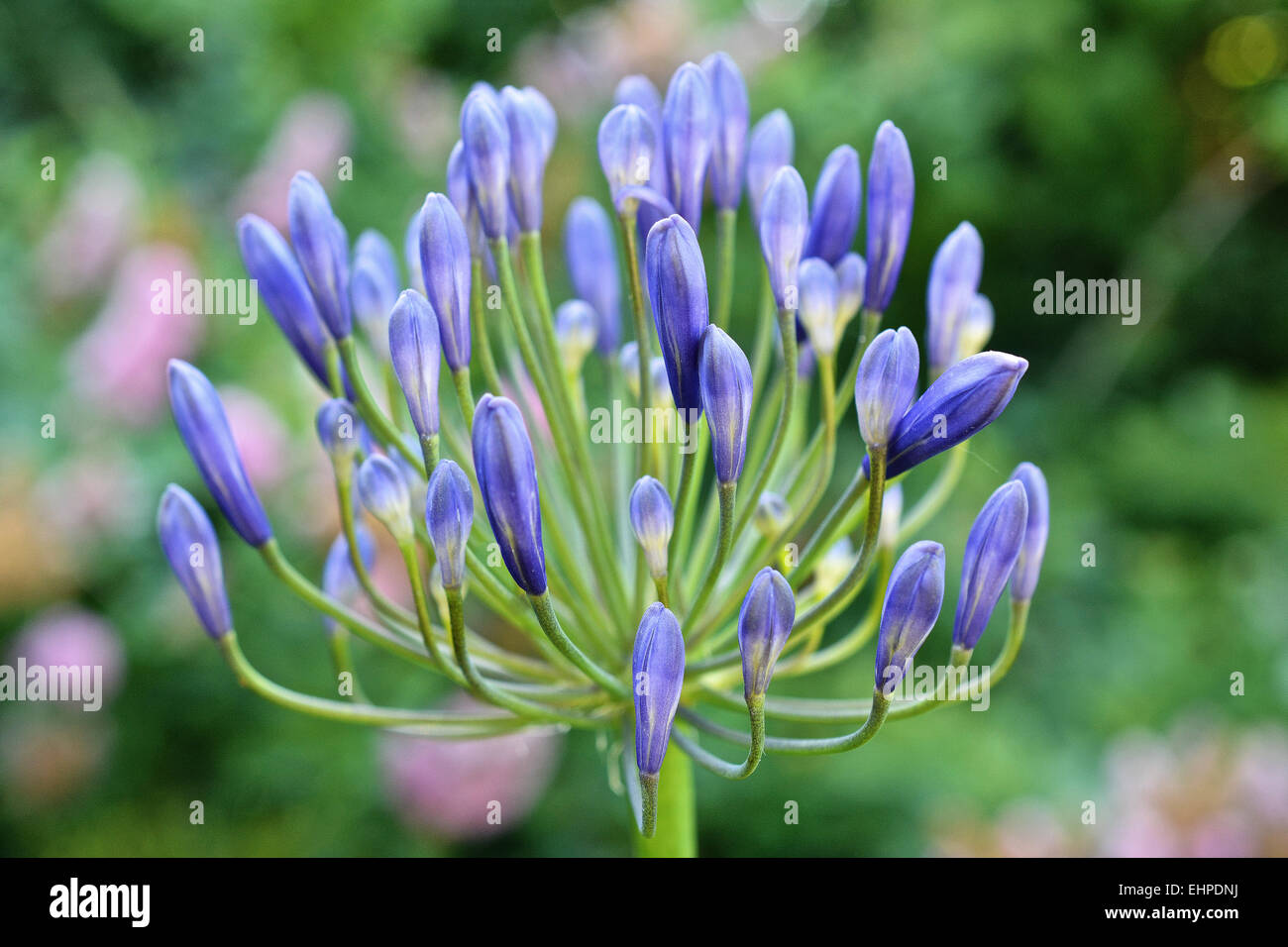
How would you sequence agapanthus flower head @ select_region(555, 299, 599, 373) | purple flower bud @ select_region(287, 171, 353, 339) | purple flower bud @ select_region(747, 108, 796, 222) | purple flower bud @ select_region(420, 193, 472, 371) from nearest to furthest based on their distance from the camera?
purple flower bud @ select_region(420, 193, 472, 371) → purple flower bud @ select_region(287, 171, 353, 339) → purple flower bud @ select_region(747, 108, 796, 222) → agapanthus flower head @ select_region(555, 299, 599, 373)

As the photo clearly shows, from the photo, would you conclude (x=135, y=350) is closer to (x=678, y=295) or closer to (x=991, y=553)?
(x=678, y=295)

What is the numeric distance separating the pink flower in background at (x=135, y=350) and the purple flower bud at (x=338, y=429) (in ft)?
6.55

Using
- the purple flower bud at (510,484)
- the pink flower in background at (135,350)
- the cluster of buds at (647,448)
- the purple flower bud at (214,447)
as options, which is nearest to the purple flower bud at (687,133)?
the cluster of buds at (647,448)

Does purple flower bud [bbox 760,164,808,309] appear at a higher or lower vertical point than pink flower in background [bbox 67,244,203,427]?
lower

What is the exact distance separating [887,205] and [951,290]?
14 centimetres

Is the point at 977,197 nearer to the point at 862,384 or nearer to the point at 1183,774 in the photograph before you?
the point at 1183,774

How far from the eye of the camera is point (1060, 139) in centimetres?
491

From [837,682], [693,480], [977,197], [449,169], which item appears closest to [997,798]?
[837,682]

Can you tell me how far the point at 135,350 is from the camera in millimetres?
2869

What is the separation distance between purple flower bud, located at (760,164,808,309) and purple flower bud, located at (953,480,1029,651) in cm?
27

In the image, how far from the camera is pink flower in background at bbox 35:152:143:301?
3170 millimetres

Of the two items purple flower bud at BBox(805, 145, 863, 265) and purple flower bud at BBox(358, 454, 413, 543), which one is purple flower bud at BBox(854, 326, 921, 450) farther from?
purple flower bud at BBox(358, 454, 413, 543)

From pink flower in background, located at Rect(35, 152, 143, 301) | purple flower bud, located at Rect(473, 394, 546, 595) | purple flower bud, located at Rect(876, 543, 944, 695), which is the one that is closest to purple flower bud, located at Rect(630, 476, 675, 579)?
purple flower bud, located at Rect(473, 394, 546, 595)

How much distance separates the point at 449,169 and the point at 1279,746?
253 centimetres
